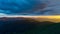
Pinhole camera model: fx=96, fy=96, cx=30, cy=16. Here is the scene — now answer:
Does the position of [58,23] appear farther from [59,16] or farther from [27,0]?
[27,0]

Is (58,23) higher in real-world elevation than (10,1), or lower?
lower

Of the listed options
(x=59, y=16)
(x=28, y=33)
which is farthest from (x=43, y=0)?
(x=28, y=33)

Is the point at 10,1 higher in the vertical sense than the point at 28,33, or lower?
higher

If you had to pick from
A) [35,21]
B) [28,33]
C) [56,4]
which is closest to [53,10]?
[56,4]

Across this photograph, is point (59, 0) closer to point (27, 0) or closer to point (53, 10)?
point (53, 10)

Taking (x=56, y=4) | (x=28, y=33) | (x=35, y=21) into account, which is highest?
(x=56, y=4)
